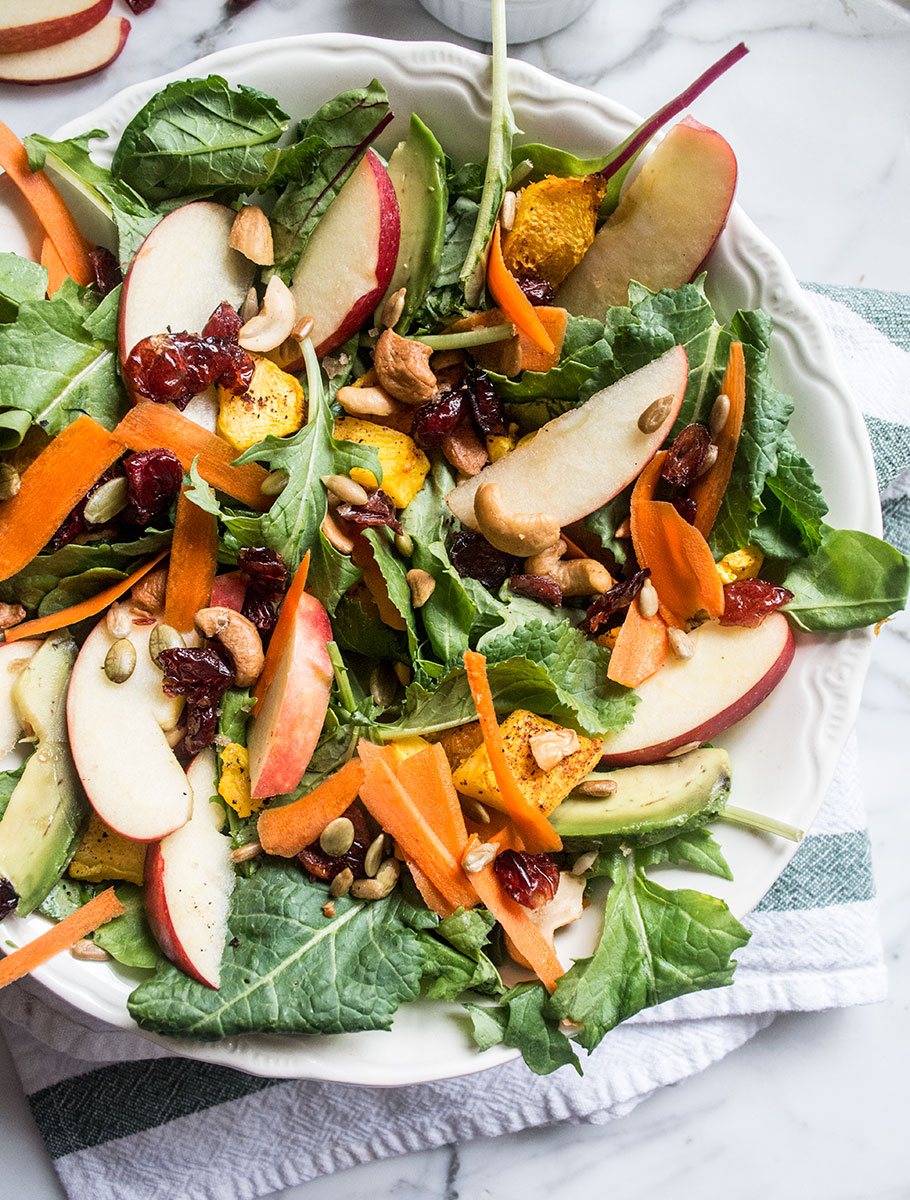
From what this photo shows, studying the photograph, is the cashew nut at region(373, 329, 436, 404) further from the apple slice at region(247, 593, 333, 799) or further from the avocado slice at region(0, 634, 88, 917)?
the avocado slice at region(0, 634, 88, 917)

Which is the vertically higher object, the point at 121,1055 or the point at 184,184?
the point at 184,184

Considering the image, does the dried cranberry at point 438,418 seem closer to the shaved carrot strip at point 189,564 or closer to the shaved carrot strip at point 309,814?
the shaved carrot strip at point 189,564

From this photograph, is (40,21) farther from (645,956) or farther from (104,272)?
(645,956)

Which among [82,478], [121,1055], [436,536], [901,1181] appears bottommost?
[901,1181]

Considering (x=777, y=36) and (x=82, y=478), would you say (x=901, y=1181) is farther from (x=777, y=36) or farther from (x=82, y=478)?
(x=777, y=36)

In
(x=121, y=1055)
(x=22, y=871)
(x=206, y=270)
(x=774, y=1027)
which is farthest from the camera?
(x=774, y=1027)

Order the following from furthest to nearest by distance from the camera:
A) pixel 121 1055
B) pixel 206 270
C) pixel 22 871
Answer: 1. pixel 121 1055
2. pixel 206 270
3. pixel 22 871

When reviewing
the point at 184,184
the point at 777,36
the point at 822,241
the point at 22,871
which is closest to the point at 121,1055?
the point at 22,871

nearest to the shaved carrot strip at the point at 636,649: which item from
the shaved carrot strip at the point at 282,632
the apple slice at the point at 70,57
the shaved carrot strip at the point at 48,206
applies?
the shaved carrot strip at the point at 282,632
